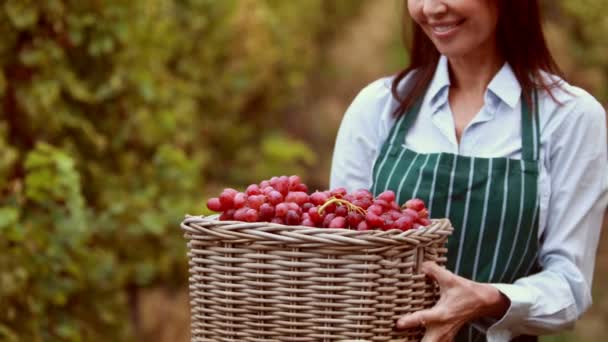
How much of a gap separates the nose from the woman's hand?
0.59 meters

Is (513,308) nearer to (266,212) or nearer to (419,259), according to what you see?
(419,259)

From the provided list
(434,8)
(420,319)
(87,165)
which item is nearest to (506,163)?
(434,8)

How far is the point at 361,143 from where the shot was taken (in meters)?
2.85

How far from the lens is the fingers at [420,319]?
227 centimetres

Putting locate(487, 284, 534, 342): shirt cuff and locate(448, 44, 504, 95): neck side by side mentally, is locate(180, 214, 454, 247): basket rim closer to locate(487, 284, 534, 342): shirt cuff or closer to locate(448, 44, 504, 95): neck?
locate(487, 284, 534, 342): shirt cuff

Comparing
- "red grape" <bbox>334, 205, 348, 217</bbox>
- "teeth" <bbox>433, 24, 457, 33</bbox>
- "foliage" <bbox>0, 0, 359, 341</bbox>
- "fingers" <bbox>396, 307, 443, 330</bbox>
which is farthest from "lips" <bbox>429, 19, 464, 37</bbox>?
"foliage" <bbox>0, 0, 359, 341</bbox>

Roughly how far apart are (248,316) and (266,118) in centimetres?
631

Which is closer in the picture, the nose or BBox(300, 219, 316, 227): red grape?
BBox(300, 219, 316, 227): red grape

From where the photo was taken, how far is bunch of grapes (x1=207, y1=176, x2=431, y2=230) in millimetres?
2234

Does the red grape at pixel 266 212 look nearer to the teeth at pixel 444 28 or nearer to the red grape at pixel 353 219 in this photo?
the red grape at pixel 353 219

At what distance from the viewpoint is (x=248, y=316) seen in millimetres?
2273

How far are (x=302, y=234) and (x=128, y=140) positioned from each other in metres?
3.17

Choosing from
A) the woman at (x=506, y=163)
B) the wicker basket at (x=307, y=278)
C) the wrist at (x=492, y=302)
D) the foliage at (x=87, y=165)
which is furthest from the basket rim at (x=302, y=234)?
the foliage at (x=87, y=165)

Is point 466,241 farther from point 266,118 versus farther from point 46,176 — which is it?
point 266,118
